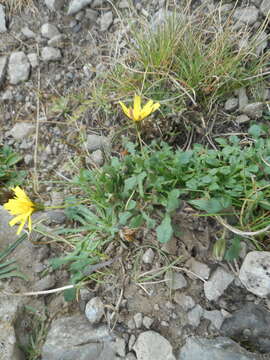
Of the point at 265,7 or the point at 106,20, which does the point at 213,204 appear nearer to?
the point at 265,7

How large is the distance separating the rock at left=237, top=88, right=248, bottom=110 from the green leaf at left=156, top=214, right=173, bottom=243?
84 cm

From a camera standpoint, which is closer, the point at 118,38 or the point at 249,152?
the point at 249,152

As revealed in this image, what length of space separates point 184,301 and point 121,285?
31 centimetres

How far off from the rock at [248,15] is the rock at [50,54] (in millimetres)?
1146

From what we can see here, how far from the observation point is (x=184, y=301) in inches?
66.6

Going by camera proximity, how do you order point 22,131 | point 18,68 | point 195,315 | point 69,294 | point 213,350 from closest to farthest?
1. point 213,350
2. point 195,315
3. point 69,294
4. point 22,131
5. point 18,68

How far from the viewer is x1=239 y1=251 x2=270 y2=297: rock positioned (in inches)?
61.4

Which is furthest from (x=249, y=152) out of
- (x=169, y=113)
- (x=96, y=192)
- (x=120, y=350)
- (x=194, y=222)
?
(x=120, y=350)

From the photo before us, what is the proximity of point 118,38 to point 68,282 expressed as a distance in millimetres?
1482

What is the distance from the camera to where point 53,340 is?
1685mm

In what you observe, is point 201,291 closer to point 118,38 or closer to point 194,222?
point 194,222

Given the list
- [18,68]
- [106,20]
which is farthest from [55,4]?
[18,68]

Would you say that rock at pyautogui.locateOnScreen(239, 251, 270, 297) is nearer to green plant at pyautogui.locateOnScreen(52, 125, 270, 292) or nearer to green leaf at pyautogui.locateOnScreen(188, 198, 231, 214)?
green plant at pyautogui.locateOnScreen(52, 125, 270, 292)

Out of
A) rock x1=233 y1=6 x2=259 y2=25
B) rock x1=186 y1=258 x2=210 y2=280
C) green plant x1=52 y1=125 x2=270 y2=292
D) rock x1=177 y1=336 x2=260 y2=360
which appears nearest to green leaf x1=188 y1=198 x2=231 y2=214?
green plant x1=52 y1=125 x2=270 y2=292
